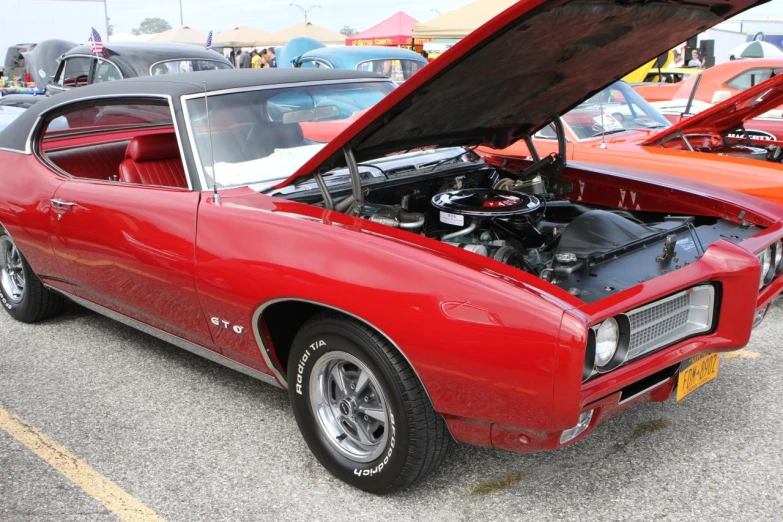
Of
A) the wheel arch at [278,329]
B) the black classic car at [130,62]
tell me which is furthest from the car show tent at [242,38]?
the wheel arch at [278,329]

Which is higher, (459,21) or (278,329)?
(459,21)

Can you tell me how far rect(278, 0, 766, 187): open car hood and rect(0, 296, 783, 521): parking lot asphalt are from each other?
1.12 m

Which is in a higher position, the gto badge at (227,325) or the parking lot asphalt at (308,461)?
the gto badge at (227,325)

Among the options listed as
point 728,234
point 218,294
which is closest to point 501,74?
point 728,234

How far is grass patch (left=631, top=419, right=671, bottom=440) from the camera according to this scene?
3035mm

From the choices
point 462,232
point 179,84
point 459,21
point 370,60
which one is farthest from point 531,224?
point 459,21

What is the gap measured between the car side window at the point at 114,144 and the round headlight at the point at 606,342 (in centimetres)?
225

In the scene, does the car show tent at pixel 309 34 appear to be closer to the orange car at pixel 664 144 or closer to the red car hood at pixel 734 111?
the orange car at pixel 664 144

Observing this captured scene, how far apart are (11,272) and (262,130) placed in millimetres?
2175

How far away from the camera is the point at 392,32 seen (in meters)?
21.3

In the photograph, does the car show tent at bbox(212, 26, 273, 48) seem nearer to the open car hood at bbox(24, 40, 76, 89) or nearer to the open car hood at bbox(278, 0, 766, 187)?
the open car hood at bbox(24, 40, 76, 89)

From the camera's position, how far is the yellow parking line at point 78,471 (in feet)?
8.63

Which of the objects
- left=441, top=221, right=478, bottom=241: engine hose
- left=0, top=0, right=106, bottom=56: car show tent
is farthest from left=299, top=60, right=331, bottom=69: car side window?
left=0, top=0, right=106, bottom=56: car show tent

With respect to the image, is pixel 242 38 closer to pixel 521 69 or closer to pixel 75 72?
pixel 75 72
